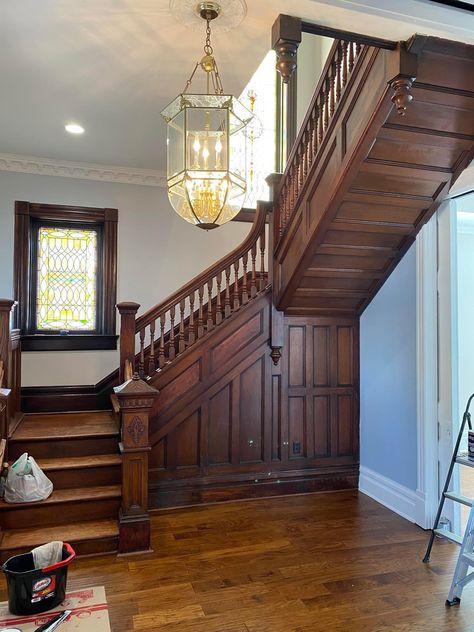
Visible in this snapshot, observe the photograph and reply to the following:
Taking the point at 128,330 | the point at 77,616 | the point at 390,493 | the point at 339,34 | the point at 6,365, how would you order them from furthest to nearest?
the point at 128,330
the point at 390,493
the point at 6,365
the point at 77,616
the point at 339,34

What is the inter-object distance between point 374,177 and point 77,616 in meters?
3.03

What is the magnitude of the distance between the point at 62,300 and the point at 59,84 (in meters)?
2.62

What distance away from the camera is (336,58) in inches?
117

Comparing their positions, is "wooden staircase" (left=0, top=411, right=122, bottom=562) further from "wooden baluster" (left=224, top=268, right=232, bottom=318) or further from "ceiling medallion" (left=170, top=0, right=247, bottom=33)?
"ceiling medallion" (left=170, top=0, right=247, bottom=33)

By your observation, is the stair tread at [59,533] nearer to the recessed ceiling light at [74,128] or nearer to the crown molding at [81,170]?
the recessed ceiling light at [74,128]

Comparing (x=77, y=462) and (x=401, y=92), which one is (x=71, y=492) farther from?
(x=401, y=92)

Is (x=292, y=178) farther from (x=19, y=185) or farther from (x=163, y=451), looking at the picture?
(x=19, y=185)

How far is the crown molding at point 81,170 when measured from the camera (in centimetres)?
529

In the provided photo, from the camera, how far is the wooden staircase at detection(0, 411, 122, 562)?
9.89 ft

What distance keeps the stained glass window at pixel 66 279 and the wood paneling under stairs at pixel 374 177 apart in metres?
2.76

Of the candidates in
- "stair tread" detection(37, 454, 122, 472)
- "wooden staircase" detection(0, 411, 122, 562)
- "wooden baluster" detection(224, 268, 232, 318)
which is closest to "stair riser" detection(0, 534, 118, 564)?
"wooden staircase" detection(0, 411, 122, 562)

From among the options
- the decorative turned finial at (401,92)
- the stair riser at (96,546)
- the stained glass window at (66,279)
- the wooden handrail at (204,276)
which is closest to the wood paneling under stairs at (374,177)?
the decorative turned finial at (401,92)

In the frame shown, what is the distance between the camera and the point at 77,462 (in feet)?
11.4

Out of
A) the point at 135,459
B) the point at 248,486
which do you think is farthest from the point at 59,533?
the point at 248,486
